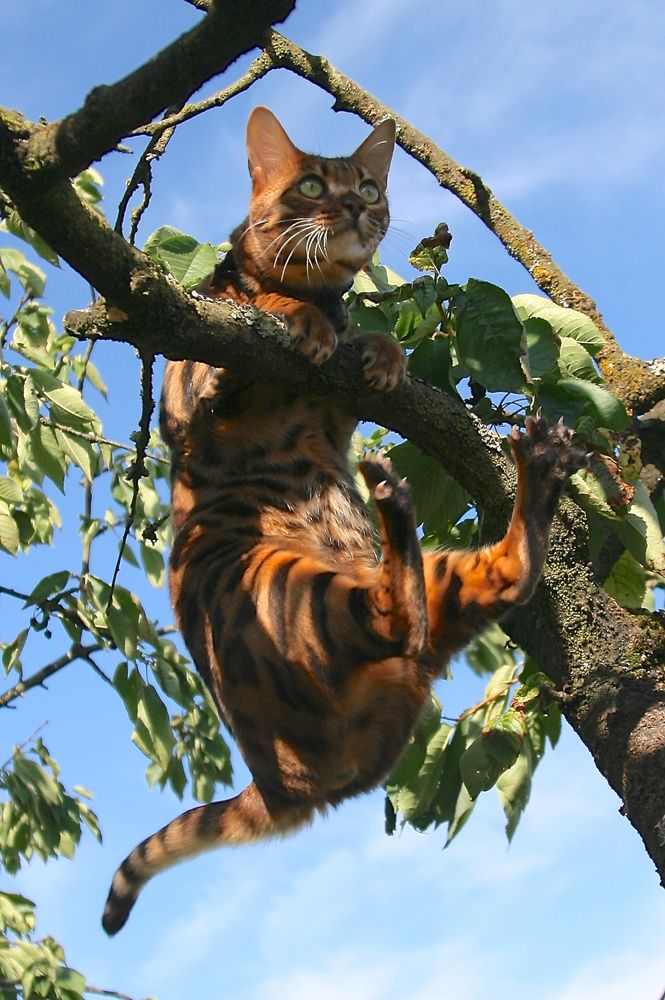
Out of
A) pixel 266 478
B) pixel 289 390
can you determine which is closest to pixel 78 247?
pixel 289 390

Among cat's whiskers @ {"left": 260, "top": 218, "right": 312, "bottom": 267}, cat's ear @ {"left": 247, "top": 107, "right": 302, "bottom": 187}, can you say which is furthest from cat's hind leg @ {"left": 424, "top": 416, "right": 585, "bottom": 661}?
cat's ear @ {"left": 247, "top": 107, "right": 302, "bottom": 187}

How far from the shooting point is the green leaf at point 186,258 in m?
3.27

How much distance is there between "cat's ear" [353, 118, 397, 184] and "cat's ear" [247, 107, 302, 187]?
25 centimetres

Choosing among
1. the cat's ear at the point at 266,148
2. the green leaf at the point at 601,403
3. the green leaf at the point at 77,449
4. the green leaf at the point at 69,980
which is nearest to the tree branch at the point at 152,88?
the green leaf at the point at 601,403

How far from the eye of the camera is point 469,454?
297 cm

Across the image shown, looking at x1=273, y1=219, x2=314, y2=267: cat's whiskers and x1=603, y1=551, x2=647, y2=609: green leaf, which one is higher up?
x1=273, y1=219, x2=314, y2=267: cat's whiskers

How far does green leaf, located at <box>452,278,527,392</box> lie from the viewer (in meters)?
2.88

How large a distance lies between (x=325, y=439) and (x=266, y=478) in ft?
0.78

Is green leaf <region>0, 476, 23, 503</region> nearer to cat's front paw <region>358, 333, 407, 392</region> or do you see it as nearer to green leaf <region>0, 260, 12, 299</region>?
green leaf <region>0, 260, 12, 299</region>

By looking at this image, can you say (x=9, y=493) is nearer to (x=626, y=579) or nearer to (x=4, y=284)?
(x=4, y=284)

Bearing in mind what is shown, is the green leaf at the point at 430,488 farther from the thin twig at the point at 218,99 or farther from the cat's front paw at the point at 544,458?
the thin twig at the point at 218,99

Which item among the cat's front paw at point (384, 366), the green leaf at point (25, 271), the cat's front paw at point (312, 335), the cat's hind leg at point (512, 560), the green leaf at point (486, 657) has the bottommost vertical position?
the cat's hind leg at point (512, 560)

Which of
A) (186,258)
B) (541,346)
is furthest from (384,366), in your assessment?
(186,258)

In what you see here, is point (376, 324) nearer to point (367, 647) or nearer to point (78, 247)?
point (367, 647)
